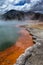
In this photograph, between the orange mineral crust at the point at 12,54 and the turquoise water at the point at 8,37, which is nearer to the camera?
the orange mineral crust at the point at 12,54

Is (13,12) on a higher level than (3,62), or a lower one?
lower

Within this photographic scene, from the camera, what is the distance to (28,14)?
131 feet

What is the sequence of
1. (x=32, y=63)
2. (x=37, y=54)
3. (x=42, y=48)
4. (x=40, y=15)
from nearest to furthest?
(x=32, y=63)
(x=37, y=54)
(x=42, y=48)
(x=40, y=15)

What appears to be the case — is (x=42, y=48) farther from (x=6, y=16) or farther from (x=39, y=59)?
(x=6, y=16)

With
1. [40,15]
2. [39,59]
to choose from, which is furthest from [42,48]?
[40,15]

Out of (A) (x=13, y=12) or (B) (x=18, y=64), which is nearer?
(B) (x=18, y=64)

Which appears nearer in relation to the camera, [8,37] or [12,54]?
[12,54]

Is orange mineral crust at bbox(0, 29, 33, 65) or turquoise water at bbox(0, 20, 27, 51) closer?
orange mineral crust at bbox(0, 29, 33, 65)

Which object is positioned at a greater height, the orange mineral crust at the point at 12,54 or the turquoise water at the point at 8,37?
the orange mineral crust at the point at 12,54

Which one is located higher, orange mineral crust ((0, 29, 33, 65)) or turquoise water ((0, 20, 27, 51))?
orange mineral crust ((0, 29, 33, 65))

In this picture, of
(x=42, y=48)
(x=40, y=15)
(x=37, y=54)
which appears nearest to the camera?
(x=37, y=54)

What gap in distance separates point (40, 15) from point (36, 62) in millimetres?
34710

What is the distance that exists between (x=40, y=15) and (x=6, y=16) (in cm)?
858

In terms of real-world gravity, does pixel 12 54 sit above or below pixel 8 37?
above
